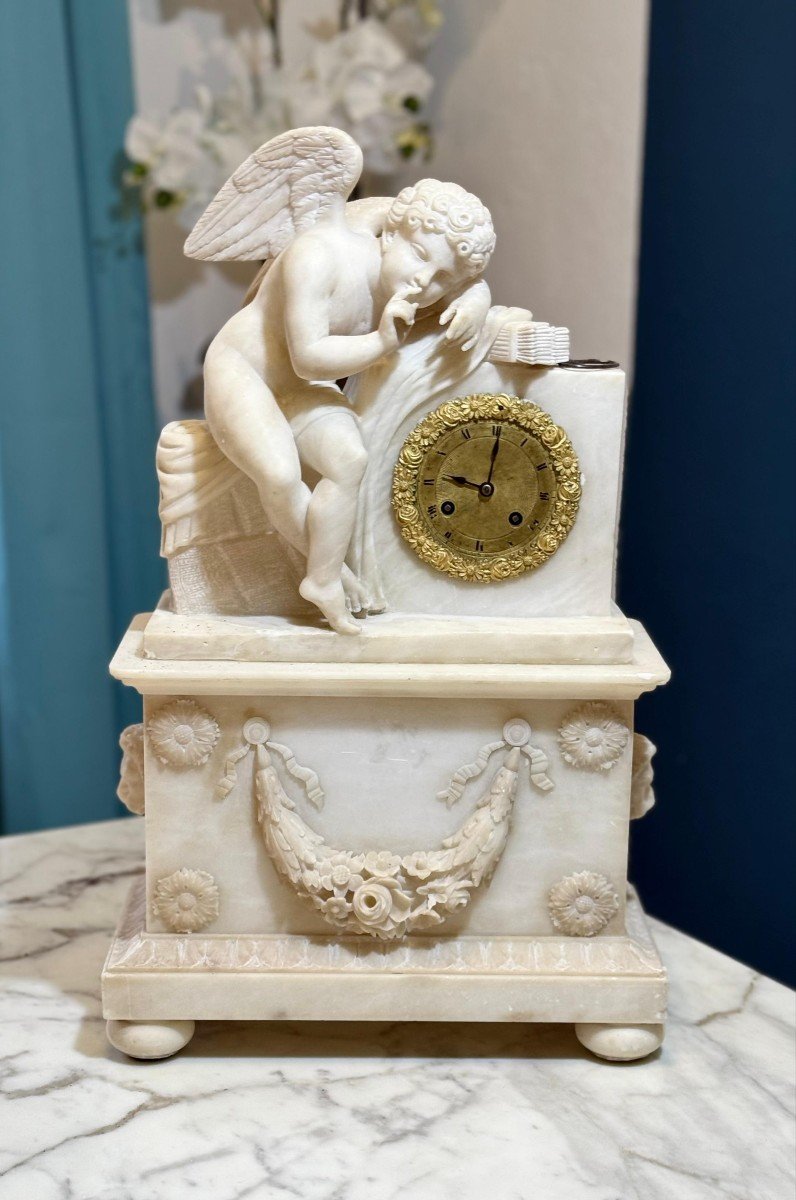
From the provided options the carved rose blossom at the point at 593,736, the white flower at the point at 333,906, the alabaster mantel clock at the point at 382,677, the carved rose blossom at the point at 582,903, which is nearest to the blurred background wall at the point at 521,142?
the alabaster mantel clock at the point at 382,677

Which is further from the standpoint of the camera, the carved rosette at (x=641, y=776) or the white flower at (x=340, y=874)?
the carved rosette at (x=641, y=776)

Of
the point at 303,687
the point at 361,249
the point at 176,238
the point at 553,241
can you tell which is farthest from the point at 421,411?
the point at 176,238

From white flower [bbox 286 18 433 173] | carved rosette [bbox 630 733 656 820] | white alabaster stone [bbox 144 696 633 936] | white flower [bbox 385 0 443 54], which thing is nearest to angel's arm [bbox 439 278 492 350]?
Answer: white alabaster stone [bbox 144 696 633 936]

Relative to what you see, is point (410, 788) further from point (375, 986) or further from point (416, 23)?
point (416, 23)

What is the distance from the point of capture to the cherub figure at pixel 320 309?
52.4 inches

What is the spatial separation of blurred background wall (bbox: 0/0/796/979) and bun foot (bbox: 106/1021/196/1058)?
95 centimetres

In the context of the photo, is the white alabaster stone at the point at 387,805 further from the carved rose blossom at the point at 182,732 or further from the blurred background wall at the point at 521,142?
the blurred background wall at the point at 521,142

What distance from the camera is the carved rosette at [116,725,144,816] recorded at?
152 cm

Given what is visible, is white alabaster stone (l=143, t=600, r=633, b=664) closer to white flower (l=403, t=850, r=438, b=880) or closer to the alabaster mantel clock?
the alabaster mantel clock

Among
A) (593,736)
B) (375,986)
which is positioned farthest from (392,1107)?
(593,736)

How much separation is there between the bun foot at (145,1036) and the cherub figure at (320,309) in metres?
0.47

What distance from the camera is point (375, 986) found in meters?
1.43

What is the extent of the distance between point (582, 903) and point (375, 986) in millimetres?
239

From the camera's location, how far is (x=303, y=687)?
4.56 ft
